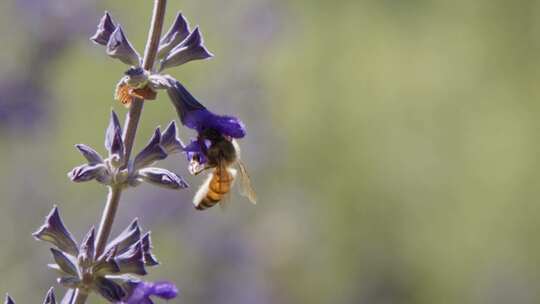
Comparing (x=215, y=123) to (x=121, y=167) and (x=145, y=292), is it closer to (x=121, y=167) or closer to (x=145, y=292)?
(x=121, y=167)

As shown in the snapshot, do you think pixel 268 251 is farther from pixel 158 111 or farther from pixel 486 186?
pixel 486 186

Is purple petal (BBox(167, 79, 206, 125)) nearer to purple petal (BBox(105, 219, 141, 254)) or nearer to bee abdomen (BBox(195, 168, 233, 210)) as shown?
purple petal (BBox(105, 219, 141, 254))

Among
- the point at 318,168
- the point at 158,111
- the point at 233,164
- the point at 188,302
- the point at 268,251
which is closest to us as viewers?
the point at 233,164

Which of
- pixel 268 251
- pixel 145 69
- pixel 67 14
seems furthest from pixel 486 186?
pixel 145 69

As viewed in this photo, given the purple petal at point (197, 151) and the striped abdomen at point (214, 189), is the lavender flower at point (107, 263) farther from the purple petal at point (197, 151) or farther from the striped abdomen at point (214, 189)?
the striped abdomen at point (214, 189)

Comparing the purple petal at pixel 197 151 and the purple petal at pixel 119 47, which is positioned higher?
the purple petal at pixel 119 47

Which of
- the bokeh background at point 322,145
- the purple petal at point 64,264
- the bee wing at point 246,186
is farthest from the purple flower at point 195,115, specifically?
the bokeh background at point 322,145
